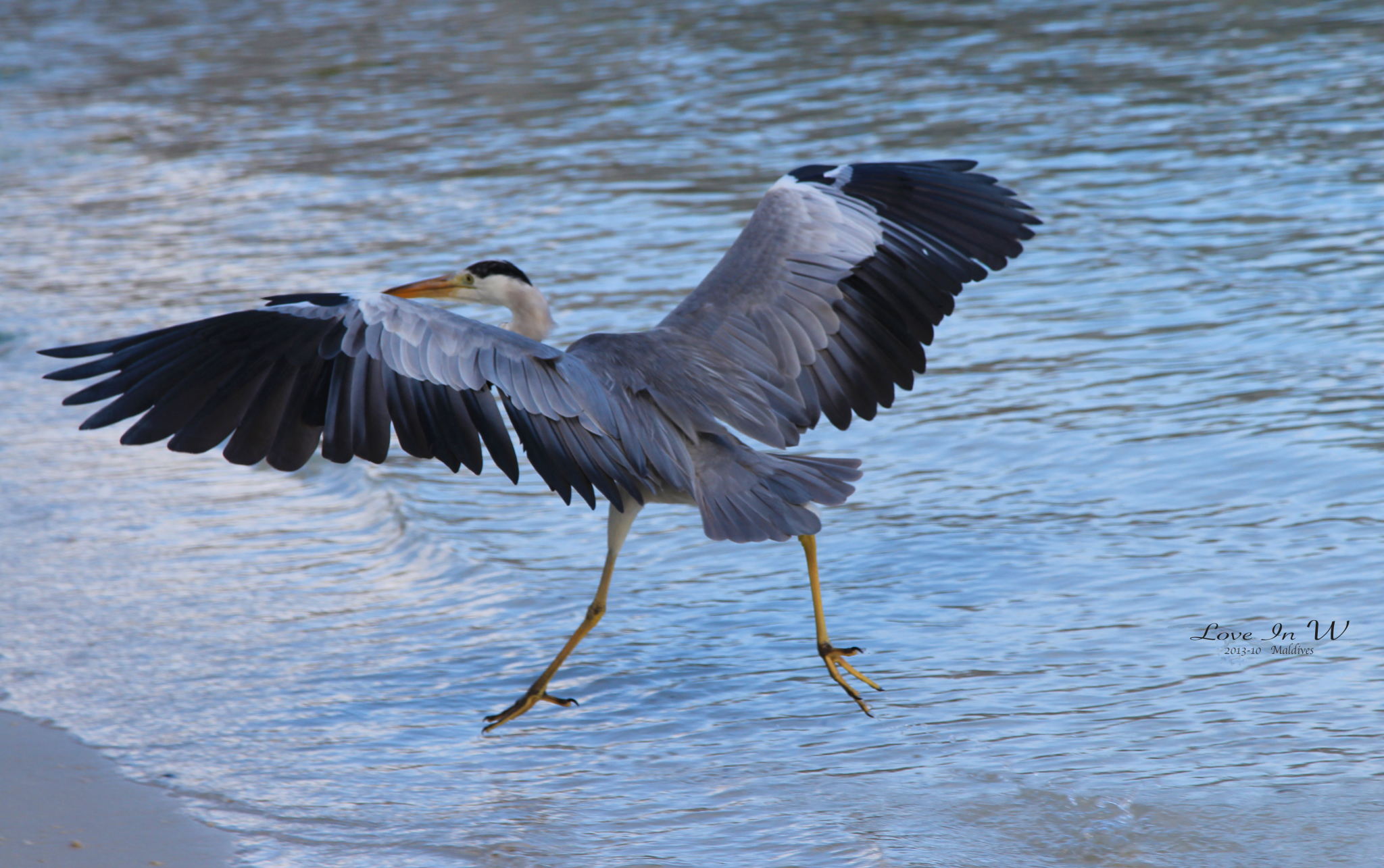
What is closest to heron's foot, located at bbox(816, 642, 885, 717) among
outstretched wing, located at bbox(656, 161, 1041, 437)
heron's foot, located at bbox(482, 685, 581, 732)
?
outstretched wing, located at bbox(656, 161, 1041, 437)

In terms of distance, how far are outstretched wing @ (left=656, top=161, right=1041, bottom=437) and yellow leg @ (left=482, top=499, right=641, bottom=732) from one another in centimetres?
46

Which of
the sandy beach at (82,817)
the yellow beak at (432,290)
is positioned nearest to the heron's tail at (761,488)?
the yellow beak at (432,290)

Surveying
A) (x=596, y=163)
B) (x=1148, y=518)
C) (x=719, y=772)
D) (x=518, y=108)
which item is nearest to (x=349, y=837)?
(x=719, y=772)

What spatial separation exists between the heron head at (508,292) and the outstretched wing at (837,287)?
0.58 meters

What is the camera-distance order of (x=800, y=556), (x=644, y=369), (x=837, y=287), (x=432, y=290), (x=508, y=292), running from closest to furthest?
(x=644, y=369) → (x=837, y=287) → (x=508, y=292) → (x=432, y=290) → (x=800, y=556)

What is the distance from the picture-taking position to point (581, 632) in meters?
4.85

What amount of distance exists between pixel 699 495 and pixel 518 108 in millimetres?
10348

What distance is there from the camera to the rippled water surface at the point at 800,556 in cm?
406

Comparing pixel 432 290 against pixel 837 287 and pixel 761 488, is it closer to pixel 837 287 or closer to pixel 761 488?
pixel 837 287

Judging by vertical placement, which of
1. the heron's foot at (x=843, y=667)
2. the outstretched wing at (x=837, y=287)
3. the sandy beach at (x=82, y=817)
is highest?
the outstretched wing at (x=837, y=287)

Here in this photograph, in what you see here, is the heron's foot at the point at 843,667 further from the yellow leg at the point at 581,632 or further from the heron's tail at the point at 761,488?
the yellow leg at the point at 581,632

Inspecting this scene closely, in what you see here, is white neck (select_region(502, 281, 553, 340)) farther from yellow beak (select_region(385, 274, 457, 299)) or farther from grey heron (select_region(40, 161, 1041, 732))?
yellow beak (select_region(385, 274, 457, 299))

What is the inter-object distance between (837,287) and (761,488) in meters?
0.89

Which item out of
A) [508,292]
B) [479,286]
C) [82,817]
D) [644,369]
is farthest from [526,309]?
[82,817]
